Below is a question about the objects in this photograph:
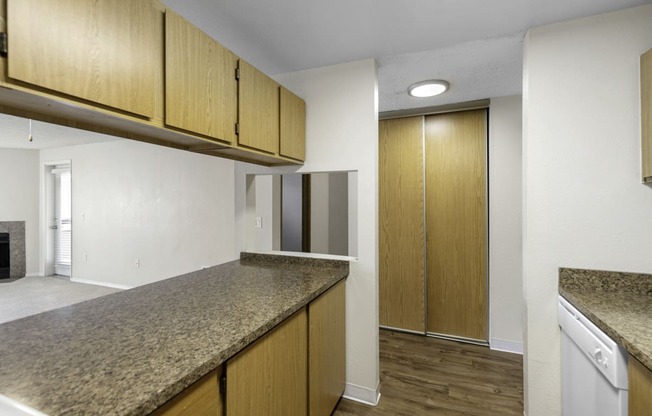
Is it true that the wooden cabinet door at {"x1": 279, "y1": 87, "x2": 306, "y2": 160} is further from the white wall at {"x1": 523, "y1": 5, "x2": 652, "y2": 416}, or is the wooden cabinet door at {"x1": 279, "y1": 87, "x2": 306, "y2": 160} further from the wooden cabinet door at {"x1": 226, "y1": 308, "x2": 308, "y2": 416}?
the white wall at {"x1": 523, "y1": 5, "x2": 652, "y2": 416}

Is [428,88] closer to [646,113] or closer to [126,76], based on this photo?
[646,113]

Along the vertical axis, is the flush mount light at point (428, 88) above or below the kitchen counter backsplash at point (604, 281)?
above

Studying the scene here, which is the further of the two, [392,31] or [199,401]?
[392,31]

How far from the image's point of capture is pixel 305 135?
2.21m

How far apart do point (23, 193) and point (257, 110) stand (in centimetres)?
679

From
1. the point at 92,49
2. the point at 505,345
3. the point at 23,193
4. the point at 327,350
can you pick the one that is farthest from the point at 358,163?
the point at 23,193

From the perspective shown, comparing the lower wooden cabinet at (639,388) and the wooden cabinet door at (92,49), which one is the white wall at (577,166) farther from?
the wooden cabinet door at (92,49)

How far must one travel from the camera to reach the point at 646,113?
4.79 feet

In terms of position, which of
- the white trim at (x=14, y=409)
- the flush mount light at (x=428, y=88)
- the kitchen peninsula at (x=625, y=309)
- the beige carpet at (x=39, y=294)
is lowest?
the beige carpet at (x=39, y=294)

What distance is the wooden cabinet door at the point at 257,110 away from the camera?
1.55 m

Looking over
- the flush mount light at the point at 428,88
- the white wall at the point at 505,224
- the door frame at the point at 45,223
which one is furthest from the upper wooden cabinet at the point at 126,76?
the door frame at the point at 45,223

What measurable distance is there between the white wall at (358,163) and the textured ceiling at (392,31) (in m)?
0.18

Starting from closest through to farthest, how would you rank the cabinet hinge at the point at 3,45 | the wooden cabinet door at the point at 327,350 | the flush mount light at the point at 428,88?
the cabinet hinge at the point at 3,45
the wooden cabinet door at the point at 327,350
the flush mount light at the point at 428,88

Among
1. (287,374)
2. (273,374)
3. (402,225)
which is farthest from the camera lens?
(402,225)
